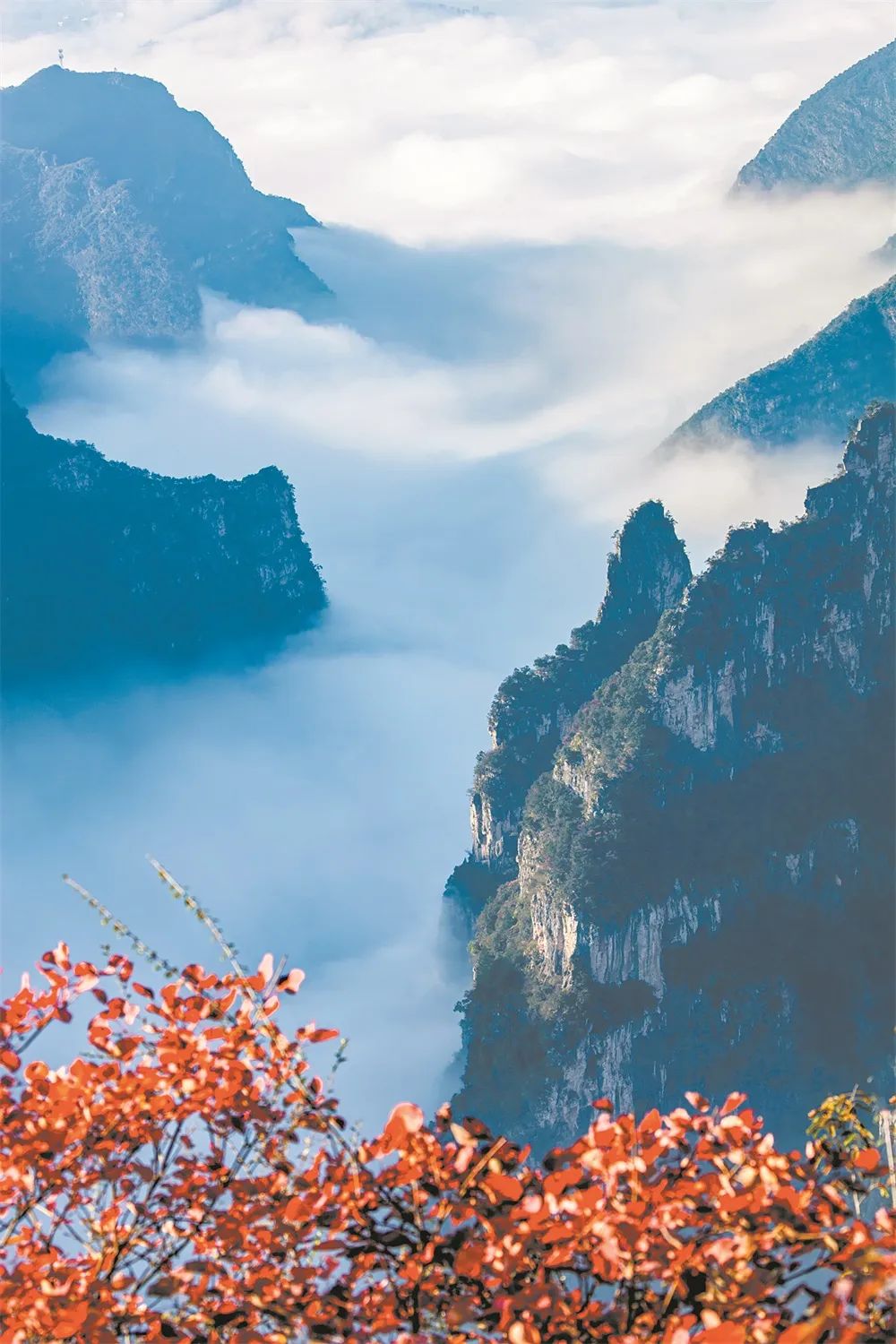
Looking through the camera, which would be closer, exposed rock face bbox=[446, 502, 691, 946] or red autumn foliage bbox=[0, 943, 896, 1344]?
red autumn foliage bbox=[0, 943, 896, 1344]

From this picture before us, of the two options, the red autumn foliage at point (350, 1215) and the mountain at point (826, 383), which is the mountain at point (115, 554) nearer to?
the mountain at point (826, 383)

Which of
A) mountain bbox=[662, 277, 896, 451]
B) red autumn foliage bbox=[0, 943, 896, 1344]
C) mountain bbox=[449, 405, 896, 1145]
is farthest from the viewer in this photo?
mountain bbox=[662, 277, 896, 451]

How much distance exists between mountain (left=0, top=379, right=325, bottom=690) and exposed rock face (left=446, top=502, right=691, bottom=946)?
244ft

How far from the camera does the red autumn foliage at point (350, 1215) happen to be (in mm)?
9266

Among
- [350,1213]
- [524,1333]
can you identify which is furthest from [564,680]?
[524,1333]

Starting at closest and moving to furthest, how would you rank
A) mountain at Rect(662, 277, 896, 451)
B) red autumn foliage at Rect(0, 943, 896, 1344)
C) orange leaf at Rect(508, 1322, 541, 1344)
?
orange leaf at Rect(508, 1322, 541, 1344) → red autumn foliage at Rect(0, 943, 896, 1344) → mountain at Rect(662, 277, 896, 451)

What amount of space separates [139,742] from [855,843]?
11388cm

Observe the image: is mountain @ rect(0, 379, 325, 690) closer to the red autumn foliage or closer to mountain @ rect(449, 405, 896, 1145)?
mountain @ rect(449, 405, 896, 1145)

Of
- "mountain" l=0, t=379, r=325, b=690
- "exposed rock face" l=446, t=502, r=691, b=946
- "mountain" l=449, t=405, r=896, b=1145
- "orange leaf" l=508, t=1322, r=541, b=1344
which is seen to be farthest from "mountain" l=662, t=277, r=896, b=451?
"orange leaf" l=508, t=1322, r=541, b=1344

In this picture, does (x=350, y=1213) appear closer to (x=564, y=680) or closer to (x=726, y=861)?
(x=726, y=861)

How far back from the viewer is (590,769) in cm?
8669

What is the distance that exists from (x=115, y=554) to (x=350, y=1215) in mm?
166567

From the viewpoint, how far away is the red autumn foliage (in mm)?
9266

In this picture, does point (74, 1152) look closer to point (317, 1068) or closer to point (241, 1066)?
point (241, 1066)
